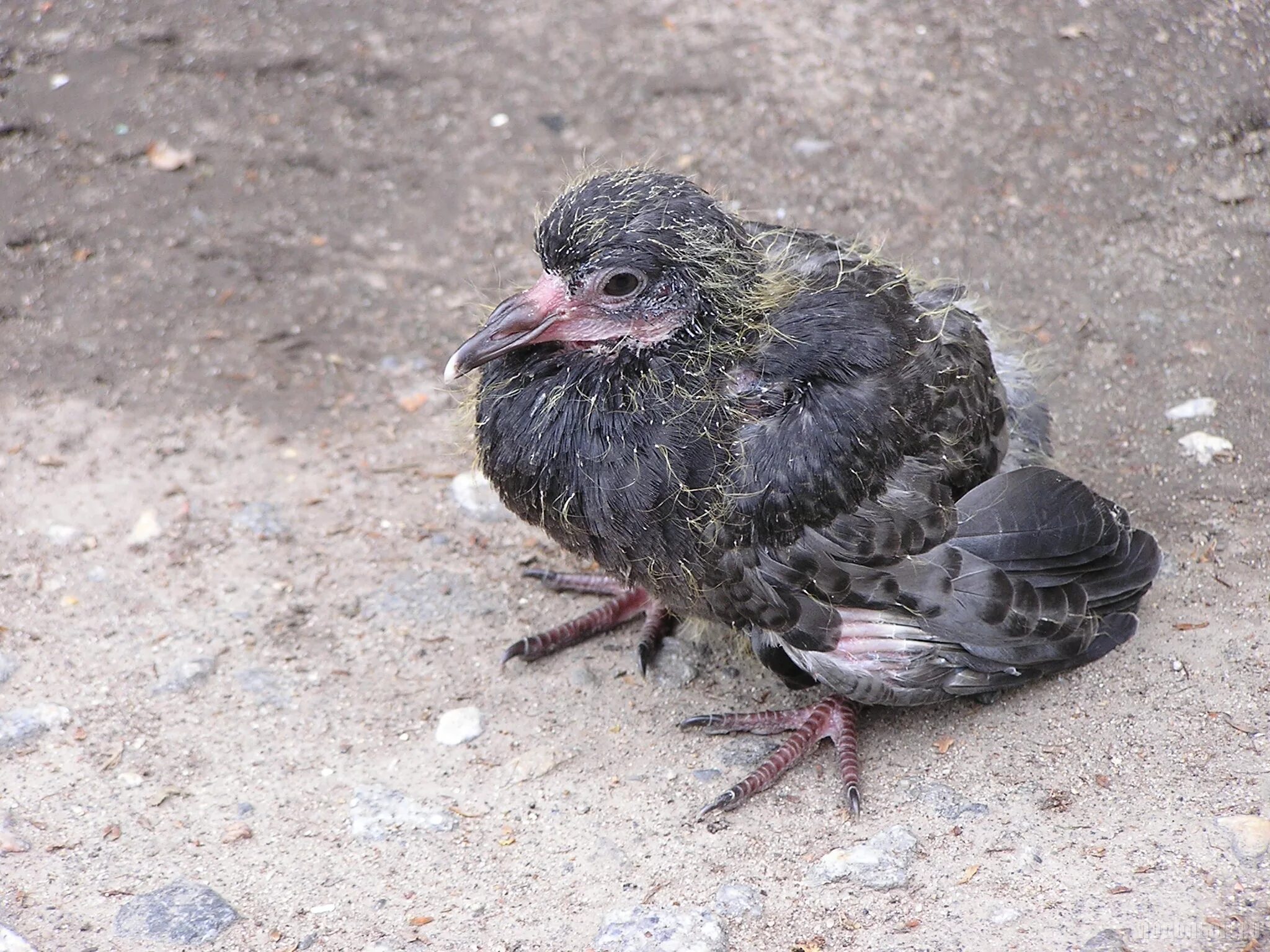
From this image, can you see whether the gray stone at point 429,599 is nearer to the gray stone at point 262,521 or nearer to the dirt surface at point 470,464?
the dirt surface at point 470,464

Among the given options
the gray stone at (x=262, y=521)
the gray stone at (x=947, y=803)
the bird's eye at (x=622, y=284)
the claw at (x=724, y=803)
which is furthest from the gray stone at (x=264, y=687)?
the gray stone at (x=947, y=803)

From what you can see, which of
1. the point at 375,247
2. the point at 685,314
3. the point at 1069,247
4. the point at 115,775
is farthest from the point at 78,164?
the point at 1069,247

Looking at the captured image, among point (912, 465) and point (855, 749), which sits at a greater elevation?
point (912, 465)

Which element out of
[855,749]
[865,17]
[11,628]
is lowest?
[11,628]

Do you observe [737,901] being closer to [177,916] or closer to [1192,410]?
[177,916]

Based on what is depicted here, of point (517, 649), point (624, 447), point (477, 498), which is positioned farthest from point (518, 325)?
point (477, 498)

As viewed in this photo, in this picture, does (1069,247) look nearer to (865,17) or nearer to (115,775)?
(865,17)
